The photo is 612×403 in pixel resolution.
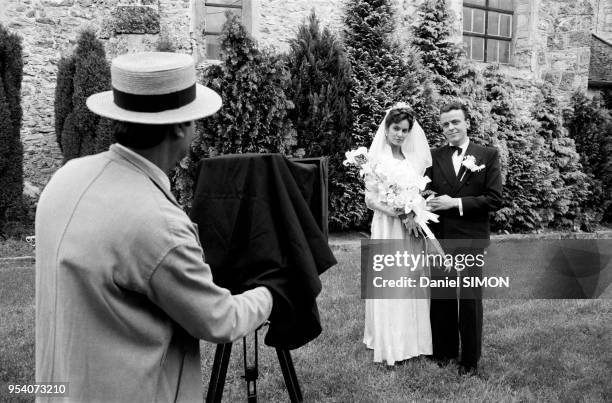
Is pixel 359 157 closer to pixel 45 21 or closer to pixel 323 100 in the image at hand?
pixel 323 100

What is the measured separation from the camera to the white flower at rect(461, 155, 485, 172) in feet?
14.0

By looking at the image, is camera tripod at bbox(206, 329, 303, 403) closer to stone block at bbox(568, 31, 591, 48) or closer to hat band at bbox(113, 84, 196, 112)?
hat band at bbox(113, 84, 196, 112)

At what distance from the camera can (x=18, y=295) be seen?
589 cm

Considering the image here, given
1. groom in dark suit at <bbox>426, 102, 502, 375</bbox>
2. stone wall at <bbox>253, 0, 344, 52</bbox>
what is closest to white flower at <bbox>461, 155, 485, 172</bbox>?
groom in dark suit at <bbox>426, 102, 502, 375</bbox>

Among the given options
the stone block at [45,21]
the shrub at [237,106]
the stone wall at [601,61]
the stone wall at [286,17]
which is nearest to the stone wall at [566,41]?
the stone wall at [601,61]

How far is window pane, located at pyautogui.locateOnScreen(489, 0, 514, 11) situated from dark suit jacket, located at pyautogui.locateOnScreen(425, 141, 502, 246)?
10463 millimetres

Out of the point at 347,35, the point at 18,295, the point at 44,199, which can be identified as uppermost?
the point at 347,35

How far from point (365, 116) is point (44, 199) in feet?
28.4

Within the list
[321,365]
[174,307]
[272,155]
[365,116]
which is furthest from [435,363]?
[365,116]

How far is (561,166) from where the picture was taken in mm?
11578

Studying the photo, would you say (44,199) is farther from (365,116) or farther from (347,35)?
(347,35)

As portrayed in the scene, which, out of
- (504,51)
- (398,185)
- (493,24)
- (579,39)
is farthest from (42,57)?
(579,39)

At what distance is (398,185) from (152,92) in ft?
9.98

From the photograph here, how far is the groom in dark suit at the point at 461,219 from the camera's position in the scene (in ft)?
14.0
